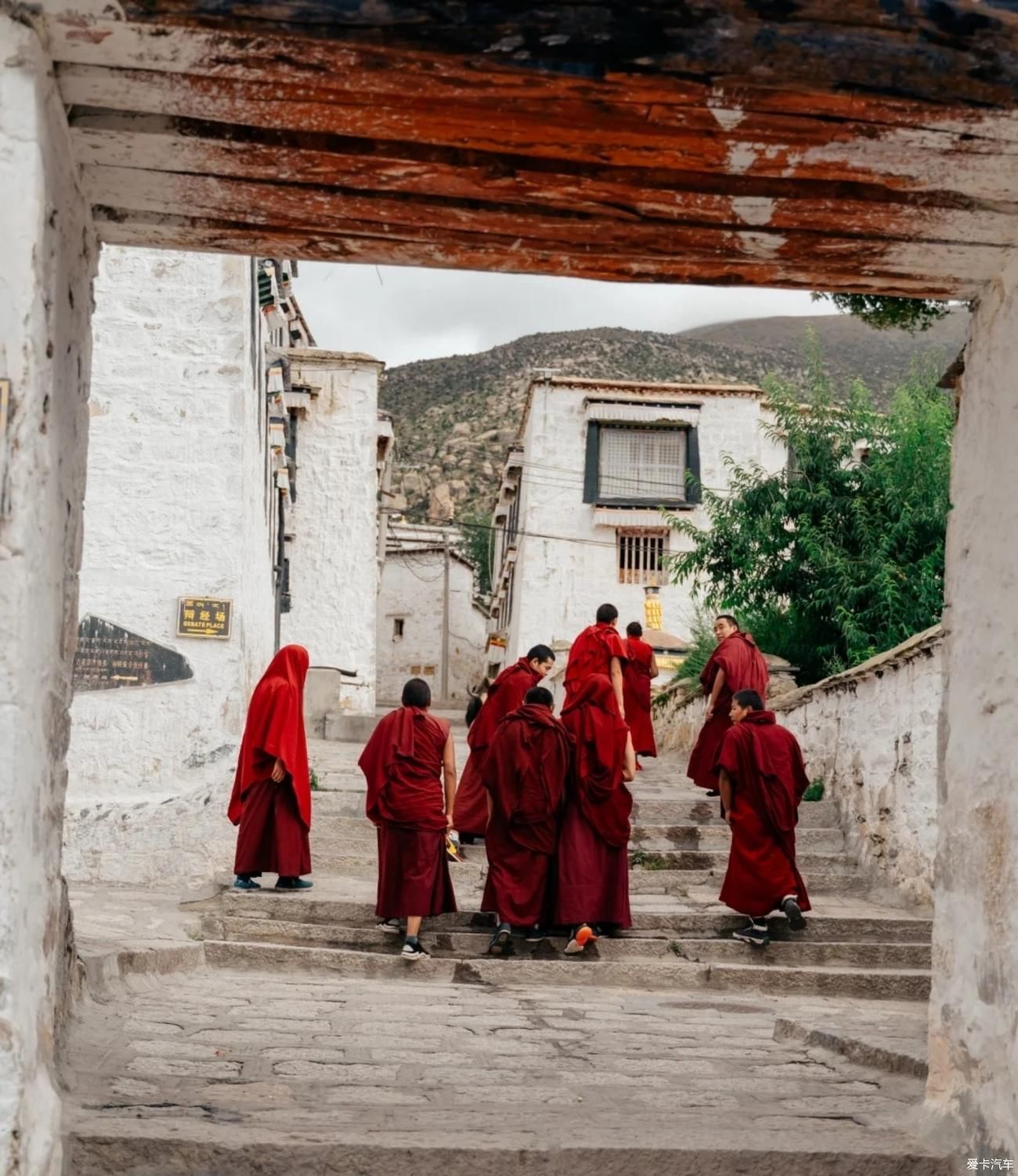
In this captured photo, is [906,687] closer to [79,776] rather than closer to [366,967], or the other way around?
[366,967]

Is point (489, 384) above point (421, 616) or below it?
above

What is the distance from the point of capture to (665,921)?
8.10 meters

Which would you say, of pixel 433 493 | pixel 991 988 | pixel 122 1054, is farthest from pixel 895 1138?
pixel 433 493

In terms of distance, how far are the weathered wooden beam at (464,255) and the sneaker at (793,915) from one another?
453 centimetres

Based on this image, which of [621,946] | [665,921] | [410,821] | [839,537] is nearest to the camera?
[410,821]

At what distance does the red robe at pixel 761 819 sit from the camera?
7.84 m

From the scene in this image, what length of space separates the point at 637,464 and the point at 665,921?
20.0m

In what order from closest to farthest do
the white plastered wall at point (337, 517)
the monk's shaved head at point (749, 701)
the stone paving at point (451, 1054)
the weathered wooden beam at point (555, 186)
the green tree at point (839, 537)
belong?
the weathered wooden beam at point (555, 186)
the stone paving at point (451, 1054)
the monk's shaved head at point (749, 701)
the green tree at point (839, 537)
the white plastered wall at point (337, 517)

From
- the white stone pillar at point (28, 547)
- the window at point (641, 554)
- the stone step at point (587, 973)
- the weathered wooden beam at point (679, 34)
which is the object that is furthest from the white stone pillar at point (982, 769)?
the window at point (641, 554)

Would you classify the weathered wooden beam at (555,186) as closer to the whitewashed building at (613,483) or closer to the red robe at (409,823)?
the red robe at (409,823)

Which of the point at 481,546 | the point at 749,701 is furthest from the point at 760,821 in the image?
the point at 481,546

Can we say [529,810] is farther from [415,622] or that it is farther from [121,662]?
[415,622]

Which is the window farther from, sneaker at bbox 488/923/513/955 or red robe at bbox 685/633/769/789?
sneaker at bbox 488/923/513/955

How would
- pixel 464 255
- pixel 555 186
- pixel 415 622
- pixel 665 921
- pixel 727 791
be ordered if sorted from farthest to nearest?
pixel 415 622, pixel 665 921, pixel 727 791, pixel 464 255, pixel 555 186
